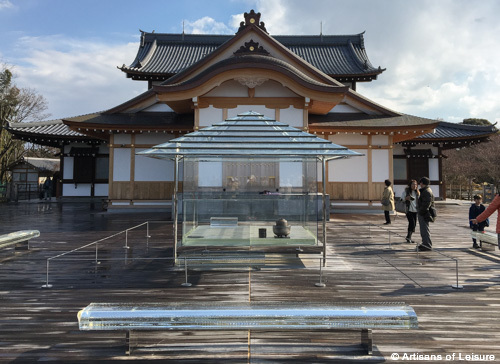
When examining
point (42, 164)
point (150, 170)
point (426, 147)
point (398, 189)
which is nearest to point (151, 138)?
point (150, 170)

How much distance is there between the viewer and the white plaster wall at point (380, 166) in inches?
653

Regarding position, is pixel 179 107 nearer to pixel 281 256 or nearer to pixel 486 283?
pixel 281 256

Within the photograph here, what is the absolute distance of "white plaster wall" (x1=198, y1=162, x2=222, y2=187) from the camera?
9.41m

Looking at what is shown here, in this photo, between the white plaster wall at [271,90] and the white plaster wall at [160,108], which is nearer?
the white plaster wall at [271,90]

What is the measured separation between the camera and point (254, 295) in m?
4.67

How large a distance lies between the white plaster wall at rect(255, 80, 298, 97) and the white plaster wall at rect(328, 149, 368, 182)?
451 cm

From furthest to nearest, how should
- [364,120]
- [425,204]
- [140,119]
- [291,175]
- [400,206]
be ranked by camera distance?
[400,206] < [140,119] < [364,120] < [291,175] < [425,204]

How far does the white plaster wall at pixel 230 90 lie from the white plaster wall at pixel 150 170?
16.1 ft

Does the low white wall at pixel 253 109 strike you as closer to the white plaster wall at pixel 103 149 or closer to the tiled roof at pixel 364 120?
the tiled roof at pixel 364 120

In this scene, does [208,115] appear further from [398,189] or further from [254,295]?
[398,189]

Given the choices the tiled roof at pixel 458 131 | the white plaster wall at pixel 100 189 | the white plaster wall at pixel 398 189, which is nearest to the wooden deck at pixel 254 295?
the white plaster wall at pixel 398 189

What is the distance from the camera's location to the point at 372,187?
1655 cm

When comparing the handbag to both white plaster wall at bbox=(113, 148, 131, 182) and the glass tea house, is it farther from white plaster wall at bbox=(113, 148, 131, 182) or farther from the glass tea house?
white plaster wall at bbox=(113, 148, 131, 182)

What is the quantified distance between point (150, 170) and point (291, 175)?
9946 mm
